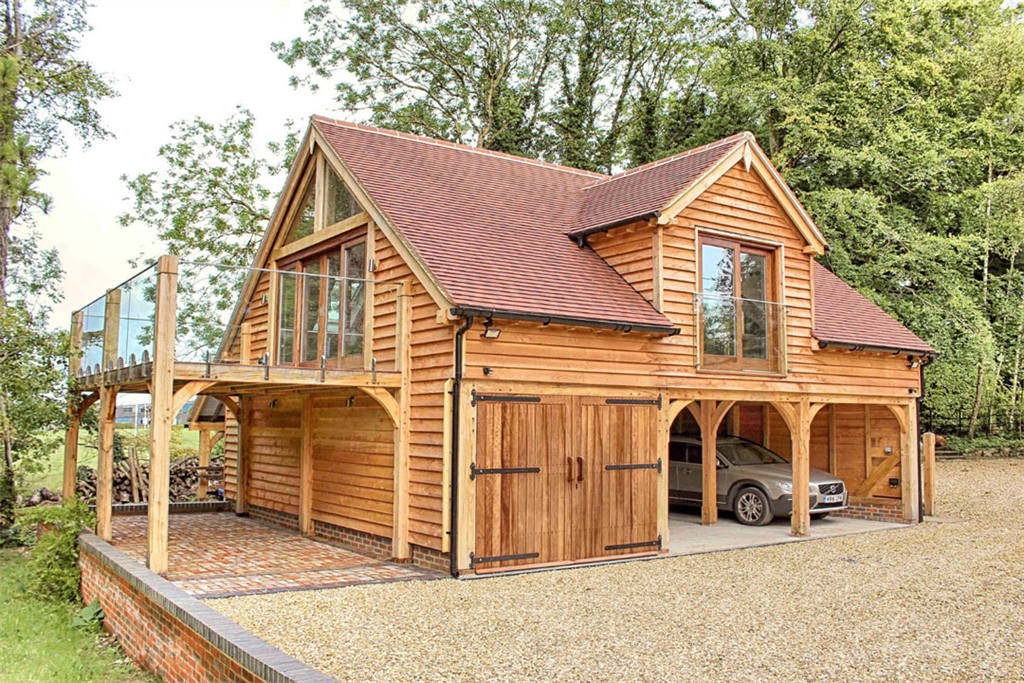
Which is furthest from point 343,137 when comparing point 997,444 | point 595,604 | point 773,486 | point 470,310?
point 997,444

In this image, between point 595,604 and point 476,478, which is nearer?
point 595,604

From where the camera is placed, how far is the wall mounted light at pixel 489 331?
950cm

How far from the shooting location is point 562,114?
2975 centimetres

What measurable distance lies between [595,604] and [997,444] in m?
22.2

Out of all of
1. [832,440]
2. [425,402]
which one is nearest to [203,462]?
[425,402]

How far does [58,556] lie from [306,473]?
132 inches

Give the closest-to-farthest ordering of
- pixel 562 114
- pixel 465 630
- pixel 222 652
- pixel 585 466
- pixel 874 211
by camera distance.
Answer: pixel 222 652 < pixel 465 630 < pixel 585 466 < pixel 874 211 < pixel 562 114

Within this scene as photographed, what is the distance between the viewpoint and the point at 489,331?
9539 mm

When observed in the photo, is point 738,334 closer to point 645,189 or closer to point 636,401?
point 636,401

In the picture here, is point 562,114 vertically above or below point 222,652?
above

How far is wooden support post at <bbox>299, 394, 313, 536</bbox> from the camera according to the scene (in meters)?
12.3

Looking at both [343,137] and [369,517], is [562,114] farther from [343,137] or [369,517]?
[369,517]

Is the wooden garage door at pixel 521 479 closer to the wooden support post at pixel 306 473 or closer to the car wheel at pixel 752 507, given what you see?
the wooden support post at pixel 306 473

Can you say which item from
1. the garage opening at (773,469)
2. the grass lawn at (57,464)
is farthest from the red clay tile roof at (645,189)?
the grass lawn at (57,464)
